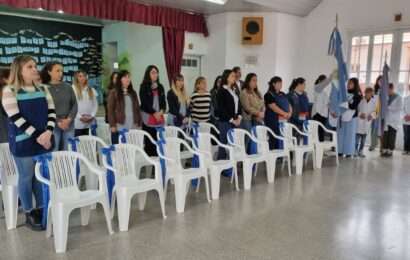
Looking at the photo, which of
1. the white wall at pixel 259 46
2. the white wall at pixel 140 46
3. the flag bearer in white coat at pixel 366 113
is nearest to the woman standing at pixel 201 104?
the white wall at pixel 140 46

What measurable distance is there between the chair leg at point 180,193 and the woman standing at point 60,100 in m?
1.32

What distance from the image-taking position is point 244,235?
122 inches

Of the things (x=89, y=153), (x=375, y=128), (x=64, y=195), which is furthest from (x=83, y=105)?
(x=375, y=128)

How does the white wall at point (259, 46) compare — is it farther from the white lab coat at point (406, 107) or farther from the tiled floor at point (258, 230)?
the tiled floor at point (258, 230)

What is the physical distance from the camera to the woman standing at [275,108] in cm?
552

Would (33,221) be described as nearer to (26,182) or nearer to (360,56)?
(26,182)

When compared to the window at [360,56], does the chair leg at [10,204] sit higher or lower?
lower

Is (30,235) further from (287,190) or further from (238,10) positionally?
(238,10)

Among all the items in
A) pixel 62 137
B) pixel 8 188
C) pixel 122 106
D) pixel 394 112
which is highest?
pixel 122 106

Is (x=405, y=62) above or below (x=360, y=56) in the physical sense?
below

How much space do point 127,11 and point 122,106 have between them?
294 centimetres

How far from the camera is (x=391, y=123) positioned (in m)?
→ 6.74

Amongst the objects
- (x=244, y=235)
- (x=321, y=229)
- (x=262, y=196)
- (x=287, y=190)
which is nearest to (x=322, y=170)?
(x=287, y=190)

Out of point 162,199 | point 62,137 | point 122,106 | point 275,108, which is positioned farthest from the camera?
point 275,108
